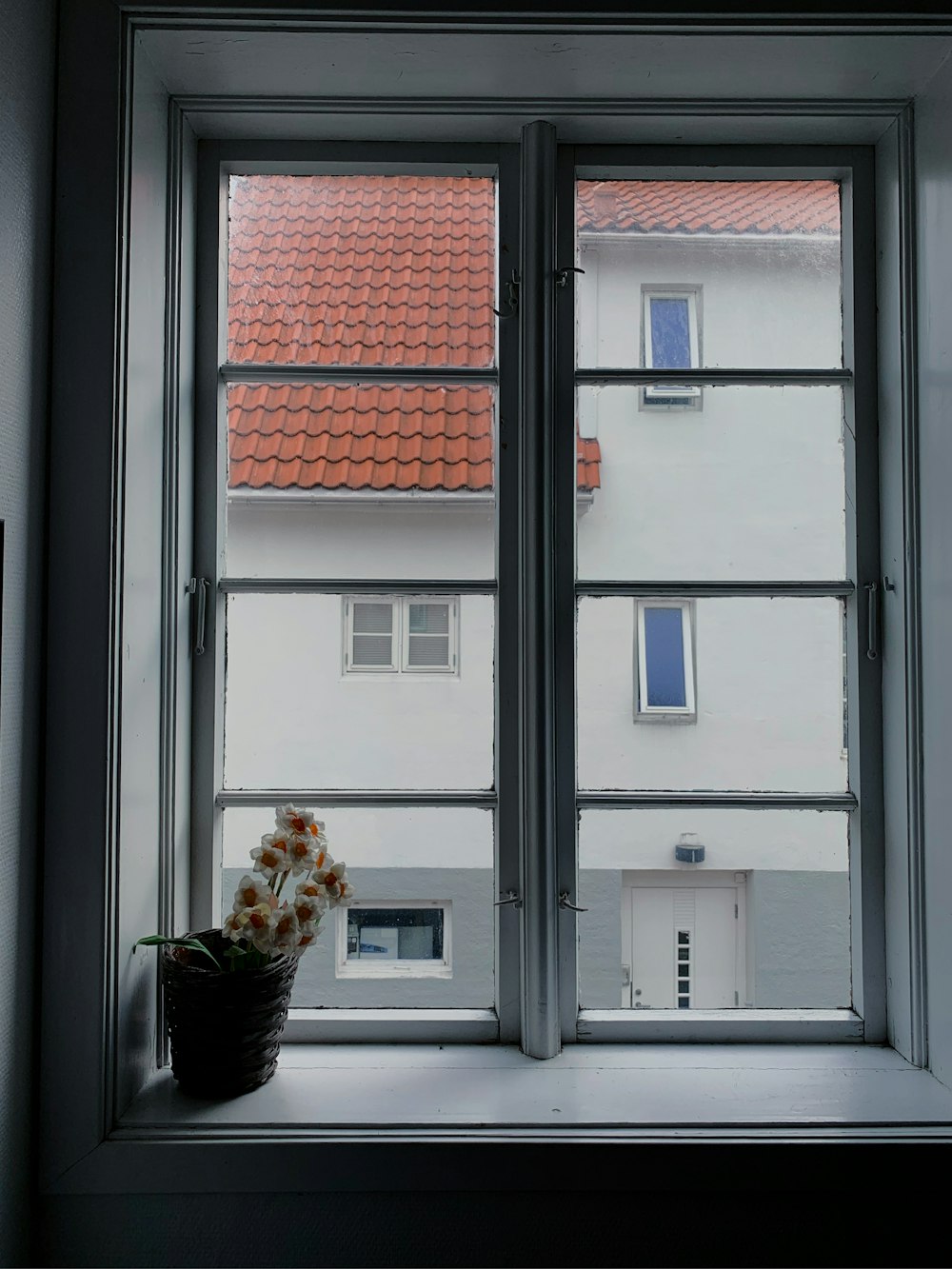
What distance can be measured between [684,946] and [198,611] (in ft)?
2.90

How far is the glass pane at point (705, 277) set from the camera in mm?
1437

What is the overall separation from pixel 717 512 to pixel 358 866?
763mm

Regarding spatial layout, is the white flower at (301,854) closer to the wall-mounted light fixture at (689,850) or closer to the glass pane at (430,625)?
the glass pane at (430,625)

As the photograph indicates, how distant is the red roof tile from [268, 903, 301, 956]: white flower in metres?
1.10

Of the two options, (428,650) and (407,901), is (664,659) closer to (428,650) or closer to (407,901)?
(428,650)

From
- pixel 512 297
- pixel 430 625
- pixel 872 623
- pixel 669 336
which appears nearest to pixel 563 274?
pixel 512 297

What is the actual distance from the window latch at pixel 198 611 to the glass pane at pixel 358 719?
0.25 feet

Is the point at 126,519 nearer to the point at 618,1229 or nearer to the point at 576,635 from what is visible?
the point at 576,635

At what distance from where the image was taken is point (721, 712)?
1422 mm

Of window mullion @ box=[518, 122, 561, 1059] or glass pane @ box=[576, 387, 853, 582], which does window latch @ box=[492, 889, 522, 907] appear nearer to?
window mullion @ box=[518, 122, 561, 1059]

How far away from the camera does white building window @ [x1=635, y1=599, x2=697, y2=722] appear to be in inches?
55.8

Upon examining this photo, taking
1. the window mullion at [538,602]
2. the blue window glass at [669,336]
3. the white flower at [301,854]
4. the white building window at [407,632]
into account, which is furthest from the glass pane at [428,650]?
the blue window glass at [669,336]

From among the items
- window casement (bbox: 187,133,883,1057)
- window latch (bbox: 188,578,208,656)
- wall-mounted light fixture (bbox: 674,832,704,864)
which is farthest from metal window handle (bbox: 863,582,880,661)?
window latch (bbox: 188,578,208,656)

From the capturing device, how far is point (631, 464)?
1428 mm
